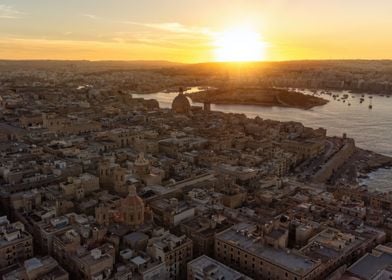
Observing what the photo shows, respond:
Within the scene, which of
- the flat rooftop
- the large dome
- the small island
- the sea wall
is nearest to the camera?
the flat rooftop

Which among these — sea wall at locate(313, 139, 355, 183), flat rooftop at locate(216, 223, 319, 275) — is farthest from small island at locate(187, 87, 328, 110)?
flat rooftop at locate(216, 223, 319, 275)

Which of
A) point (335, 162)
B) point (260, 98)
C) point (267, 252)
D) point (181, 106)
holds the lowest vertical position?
point (335, 162)

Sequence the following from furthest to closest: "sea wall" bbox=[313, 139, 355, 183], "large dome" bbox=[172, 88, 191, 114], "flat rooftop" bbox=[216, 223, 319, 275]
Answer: "large dome" bbox=[172, 88, 191, 114], "sea wall" bbox=[313, 139, 355, 183], "flat rooftop" bbox=[216, 223, 319, 275]

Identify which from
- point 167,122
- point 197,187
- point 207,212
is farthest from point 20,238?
point 167,122

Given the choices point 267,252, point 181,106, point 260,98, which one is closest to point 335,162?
point 267,252

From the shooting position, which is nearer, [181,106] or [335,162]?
[335,162]

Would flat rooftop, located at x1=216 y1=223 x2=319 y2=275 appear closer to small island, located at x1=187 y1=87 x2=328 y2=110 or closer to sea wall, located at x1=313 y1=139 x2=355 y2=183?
sea wall, located at x1=313 y1=139 x2=355 y2=183

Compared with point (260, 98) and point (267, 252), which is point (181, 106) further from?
point (267, 252)

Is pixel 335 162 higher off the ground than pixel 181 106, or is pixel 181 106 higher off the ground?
pixel 181 106
